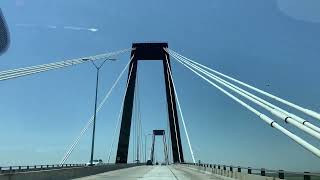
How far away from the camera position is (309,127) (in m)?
15.7

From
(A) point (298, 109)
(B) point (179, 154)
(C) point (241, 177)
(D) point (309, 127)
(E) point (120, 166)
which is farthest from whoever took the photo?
(B) point (179, 154)

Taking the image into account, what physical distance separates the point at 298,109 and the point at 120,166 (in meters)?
57.4

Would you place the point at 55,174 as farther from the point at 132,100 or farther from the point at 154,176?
the point at 132,100

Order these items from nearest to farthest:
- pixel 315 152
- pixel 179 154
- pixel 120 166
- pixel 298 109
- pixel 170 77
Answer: pixel 315 152 → pixel 298 109 → pixel 120 166 → pixel 170 77 → pixel 179 154

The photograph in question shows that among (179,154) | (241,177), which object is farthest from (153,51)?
(241,177)

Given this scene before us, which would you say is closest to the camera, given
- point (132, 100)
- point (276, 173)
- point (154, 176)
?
point (276, 173)

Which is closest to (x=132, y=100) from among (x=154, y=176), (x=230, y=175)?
(x=154, y=176)

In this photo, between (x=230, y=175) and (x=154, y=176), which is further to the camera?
(x=154, y=176)

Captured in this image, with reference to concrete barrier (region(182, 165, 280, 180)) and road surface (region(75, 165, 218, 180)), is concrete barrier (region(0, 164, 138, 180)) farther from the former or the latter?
concrete barrier (region(182, 165, 280, 180))

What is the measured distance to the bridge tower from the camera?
7838 cm

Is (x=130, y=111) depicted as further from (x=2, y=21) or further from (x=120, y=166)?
(x=2, y=21)

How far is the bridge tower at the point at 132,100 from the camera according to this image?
7838 centimetres

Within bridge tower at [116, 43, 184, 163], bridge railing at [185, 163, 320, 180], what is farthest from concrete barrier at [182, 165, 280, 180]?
bridge tower at [116, 43, 184, 163]

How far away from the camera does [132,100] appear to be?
7869 centimetres
